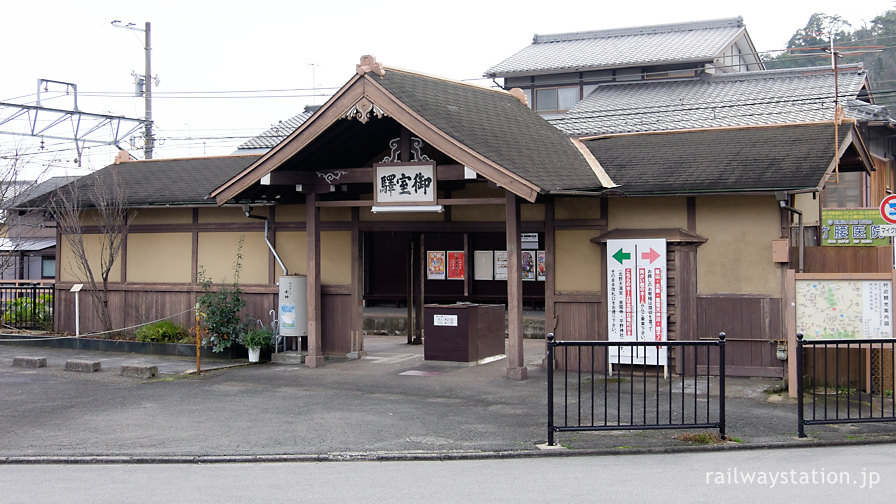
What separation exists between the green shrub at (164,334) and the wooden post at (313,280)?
336cm

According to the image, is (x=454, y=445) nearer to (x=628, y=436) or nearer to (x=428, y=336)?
(x=628, y=436)

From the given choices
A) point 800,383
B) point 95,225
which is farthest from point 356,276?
point 800,383

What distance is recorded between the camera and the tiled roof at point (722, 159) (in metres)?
13.7

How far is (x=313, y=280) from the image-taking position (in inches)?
644

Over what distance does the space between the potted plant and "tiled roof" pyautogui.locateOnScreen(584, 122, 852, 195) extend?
23.7 feet

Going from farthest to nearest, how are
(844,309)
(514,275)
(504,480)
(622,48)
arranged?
(622,48) → (514,275) → (844,309) → (504,480)

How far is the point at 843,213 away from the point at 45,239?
1138 inches

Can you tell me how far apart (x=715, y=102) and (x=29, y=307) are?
22520 mm

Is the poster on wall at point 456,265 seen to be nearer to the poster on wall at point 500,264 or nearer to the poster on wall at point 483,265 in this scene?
the poster on wall at point 483,265

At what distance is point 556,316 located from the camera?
50.6ft

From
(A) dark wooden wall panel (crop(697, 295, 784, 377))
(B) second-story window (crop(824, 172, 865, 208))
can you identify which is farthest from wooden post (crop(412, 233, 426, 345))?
(B) second-story window (crop(824, 172, 865, 208))

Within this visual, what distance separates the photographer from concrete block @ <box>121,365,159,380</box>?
589 inches

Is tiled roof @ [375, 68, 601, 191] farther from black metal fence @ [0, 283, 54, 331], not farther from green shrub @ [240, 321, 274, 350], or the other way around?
black metal fence @ [0, 283, 54, 331]

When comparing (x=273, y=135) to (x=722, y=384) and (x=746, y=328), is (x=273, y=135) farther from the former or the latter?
(x=722, y=384)
